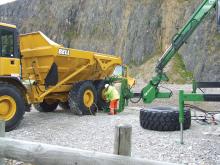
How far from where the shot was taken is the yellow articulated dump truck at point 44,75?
11.0 m

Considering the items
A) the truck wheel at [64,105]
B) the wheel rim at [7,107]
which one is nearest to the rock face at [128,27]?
the truck wheel at [64,105]

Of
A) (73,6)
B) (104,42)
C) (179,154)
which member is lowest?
(179,154)

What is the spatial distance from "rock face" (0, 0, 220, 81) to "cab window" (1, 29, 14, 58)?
25.4m

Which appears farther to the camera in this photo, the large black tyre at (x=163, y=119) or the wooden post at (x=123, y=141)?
the large black tyre at (x=163, y=119)

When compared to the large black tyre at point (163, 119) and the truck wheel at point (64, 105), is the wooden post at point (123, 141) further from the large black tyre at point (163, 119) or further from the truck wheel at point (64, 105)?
the truck wheel at point (64, 105)

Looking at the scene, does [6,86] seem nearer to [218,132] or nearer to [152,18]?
[218,132]

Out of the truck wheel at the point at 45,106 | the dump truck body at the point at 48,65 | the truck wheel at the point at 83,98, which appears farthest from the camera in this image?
the truck wheel at the point at 45,106

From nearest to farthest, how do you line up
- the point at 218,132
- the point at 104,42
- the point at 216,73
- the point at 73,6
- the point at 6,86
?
the point at 218,132, the point at 6,86, the point at 216,73, the point at 104,42, the point at 73,6

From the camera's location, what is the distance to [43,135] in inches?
408

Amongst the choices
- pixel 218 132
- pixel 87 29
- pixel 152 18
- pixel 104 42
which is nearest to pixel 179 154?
pixel 218 132

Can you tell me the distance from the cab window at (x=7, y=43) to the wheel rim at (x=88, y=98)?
13.0 ft

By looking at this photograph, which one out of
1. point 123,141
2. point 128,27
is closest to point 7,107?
point 123,141

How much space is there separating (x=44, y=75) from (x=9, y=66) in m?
2.40

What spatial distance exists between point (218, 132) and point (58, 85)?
19.4 ft
